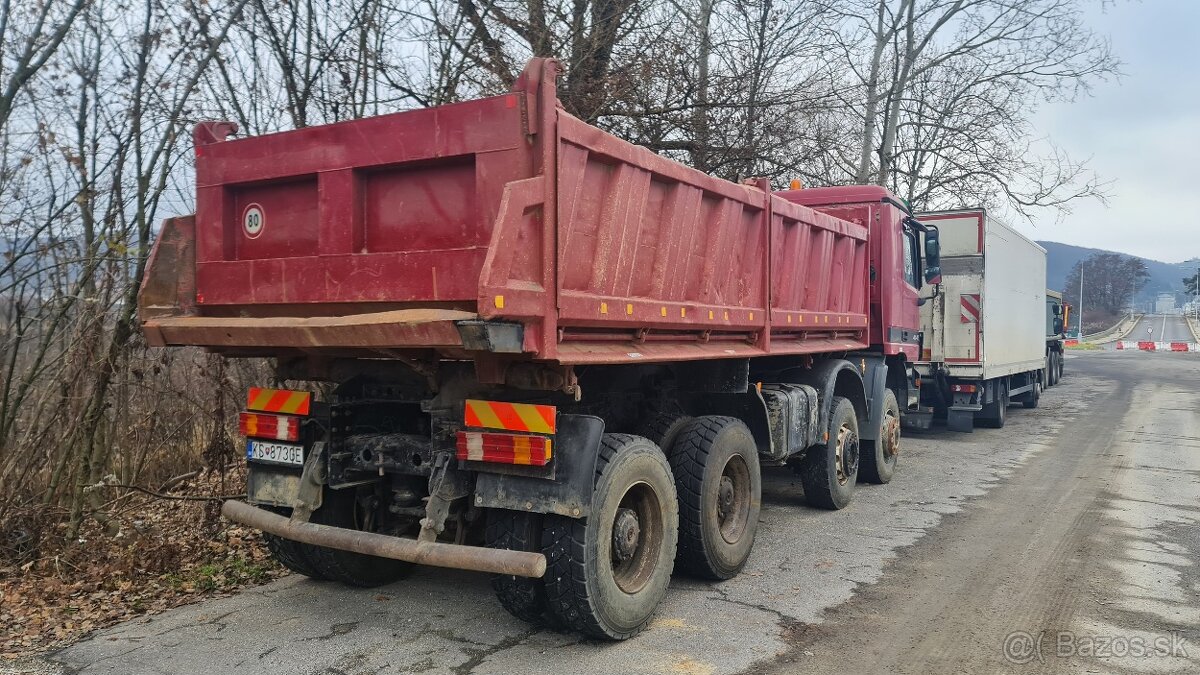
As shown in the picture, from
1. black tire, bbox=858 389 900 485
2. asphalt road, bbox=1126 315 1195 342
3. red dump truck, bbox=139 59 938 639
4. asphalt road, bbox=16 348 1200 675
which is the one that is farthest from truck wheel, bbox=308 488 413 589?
asphalt road, bbox=1126 315 1195 342

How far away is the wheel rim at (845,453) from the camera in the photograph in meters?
7.43

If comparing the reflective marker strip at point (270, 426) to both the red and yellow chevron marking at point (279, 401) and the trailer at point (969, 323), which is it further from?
the trailer at point (969, 323)

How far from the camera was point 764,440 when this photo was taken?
20.2 feet

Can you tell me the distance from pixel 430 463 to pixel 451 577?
1.38 meters

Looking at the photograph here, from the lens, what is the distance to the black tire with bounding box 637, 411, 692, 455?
203 inches

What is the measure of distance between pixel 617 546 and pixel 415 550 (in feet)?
3.44

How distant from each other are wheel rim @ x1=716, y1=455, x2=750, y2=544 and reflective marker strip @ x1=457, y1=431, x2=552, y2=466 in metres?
1.91

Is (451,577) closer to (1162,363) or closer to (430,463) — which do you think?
(430,463)

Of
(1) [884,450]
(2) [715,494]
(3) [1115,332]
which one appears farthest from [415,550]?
(3) [1115,332]

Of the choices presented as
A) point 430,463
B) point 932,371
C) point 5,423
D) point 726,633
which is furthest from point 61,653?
point 932,371

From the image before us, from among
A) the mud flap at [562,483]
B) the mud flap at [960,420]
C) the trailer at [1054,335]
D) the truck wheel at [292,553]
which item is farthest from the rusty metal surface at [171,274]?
the trailer at [1054,335]

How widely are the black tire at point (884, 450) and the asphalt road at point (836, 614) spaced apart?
0.69m

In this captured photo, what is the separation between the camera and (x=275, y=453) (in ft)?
15.2

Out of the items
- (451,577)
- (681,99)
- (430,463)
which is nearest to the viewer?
(430,463)
